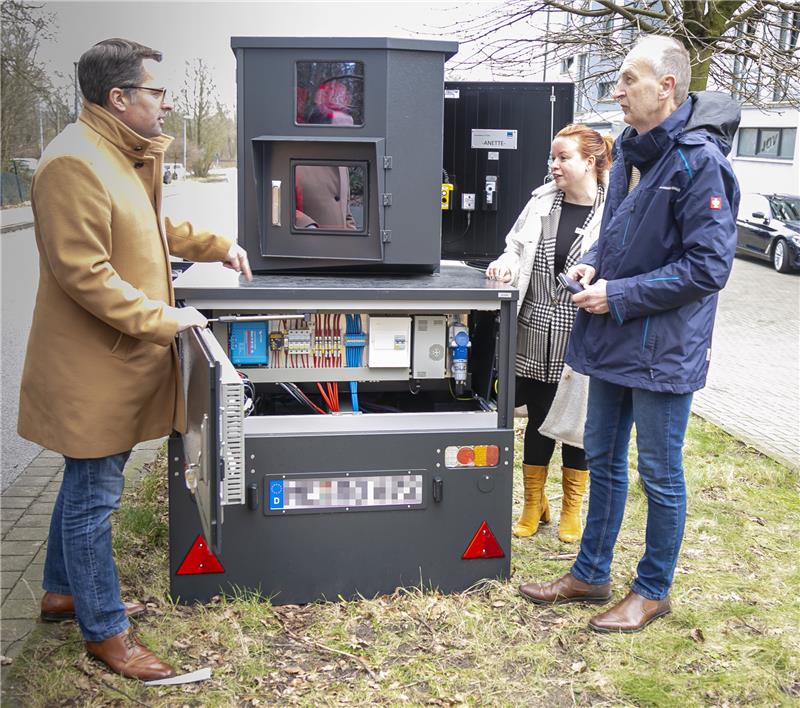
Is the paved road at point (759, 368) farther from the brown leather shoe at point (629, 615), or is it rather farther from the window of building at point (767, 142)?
the window of building at point (767, 142)

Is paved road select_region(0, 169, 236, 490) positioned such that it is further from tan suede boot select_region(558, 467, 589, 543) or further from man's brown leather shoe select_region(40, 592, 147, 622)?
tan suede boot select_region(558, 467, 589, 543)

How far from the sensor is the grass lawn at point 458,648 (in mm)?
3133

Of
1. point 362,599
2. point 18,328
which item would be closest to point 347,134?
point 362,599

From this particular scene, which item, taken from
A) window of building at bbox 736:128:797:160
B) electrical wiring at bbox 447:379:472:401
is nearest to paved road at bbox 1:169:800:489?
electrical wiring at bbox 447:379:472:401

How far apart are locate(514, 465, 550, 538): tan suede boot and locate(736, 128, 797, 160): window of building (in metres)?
24.9

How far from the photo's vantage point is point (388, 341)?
3.89 metres

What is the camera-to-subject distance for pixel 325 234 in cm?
386

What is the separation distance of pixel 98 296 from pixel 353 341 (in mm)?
1331

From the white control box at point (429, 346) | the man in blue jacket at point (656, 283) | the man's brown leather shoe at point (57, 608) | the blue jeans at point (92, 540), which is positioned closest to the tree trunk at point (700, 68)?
the man in blue jacket at point (656, 283)

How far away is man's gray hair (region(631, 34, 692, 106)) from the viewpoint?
321 centimetres

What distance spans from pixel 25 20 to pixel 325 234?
3853mm

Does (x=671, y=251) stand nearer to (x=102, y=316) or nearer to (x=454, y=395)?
(x=454, y=395)

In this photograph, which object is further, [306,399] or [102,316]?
[306,399]

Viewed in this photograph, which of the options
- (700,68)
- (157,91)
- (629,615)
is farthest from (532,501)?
(700,68)
